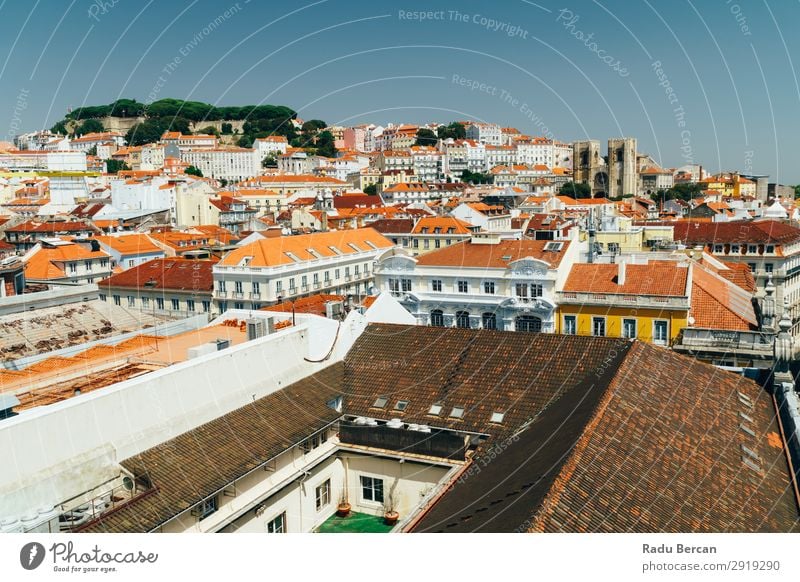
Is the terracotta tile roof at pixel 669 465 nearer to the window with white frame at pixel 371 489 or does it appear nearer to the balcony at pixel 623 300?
the window with white frame at pixel 371 489

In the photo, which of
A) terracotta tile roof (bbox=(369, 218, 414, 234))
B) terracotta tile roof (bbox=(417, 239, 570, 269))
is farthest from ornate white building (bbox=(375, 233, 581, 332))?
terracotta tile roof (bbox=(369, 218, 414, 234))

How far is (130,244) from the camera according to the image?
3494 centimetres

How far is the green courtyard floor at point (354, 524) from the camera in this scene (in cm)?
998

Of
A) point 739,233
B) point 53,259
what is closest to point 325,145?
point 53,259

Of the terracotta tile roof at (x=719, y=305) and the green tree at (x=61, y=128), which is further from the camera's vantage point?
the green tree at (x=61, y=128)

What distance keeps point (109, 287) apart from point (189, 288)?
3155 millimetres

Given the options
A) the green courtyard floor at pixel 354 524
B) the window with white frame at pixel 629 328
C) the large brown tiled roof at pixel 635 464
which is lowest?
the green courtyard floor at pixel 354 524

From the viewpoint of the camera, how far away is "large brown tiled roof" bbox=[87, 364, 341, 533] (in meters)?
7.30

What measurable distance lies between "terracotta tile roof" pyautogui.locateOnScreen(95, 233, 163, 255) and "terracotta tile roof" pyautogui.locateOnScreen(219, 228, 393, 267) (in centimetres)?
884

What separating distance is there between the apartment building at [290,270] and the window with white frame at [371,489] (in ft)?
49.1

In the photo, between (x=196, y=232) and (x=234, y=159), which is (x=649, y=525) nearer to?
(x=196, y=232)

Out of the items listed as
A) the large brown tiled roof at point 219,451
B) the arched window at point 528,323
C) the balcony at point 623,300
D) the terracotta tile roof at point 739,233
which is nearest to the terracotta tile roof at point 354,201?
the terracotta tile roof at point 739,233

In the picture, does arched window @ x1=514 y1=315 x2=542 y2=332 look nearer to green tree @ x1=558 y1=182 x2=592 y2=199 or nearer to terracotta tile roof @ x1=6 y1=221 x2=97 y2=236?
terracotta tile roof @ x1=6 y1=221 x2=97 y2=236

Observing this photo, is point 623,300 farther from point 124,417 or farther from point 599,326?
point 124,417
